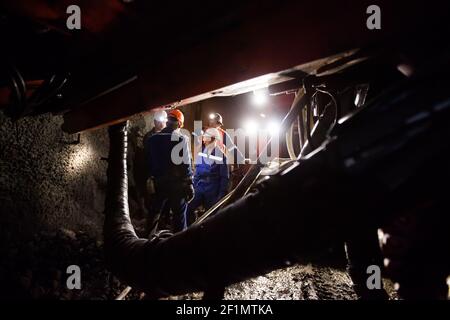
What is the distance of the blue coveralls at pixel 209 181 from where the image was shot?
6688 mm

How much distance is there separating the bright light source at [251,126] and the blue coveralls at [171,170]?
5.37 meters

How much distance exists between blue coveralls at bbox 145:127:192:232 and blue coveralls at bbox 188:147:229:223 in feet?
4.98

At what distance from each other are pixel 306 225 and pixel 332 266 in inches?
177

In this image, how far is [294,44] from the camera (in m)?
1.31

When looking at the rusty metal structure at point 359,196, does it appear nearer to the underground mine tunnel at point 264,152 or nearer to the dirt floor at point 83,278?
the underground mine tunnel at point 264,152

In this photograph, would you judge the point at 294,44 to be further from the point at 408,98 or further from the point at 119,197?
the point at 119,197

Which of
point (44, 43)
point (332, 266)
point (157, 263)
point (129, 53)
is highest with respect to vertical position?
point (44, 43)

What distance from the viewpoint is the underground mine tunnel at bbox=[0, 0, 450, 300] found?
939 millimetres

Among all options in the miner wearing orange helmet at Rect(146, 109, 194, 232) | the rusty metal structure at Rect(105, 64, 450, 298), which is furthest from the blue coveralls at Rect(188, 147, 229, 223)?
the rusty metal structure at Rect(105, 64, 450, 298)

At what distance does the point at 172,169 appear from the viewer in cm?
511

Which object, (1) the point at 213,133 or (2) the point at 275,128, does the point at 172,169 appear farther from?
(1) the point at 213,133

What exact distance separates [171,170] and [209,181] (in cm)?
178

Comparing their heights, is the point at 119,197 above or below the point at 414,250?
above
